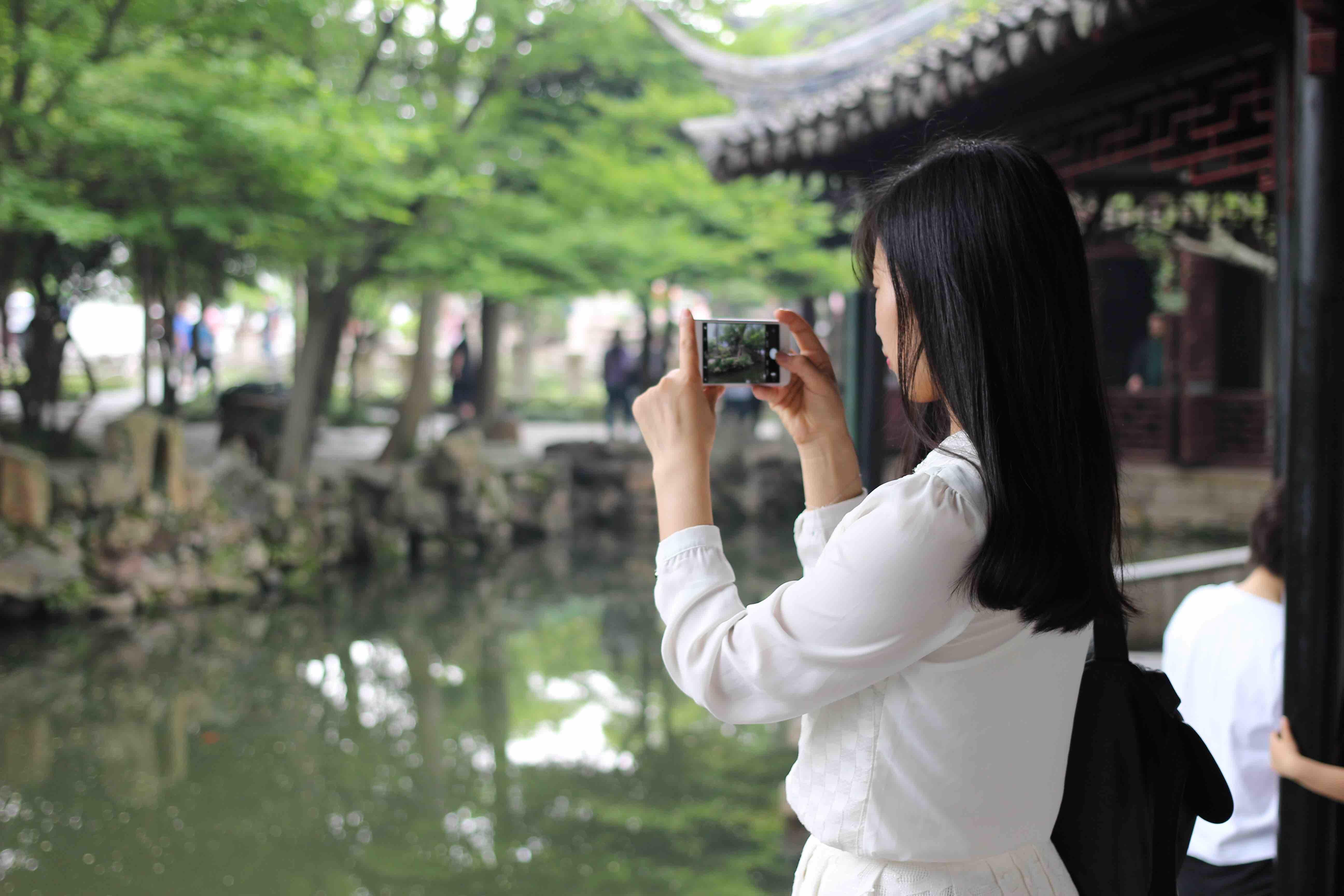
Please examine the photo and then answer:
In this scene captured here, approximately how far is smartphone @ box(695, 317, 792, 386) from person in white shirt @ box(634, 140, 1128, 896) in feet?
0.37

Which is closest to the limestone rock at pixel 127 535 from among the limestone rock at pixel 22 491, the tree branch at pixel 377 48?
the limestone rock at pixel 22 491

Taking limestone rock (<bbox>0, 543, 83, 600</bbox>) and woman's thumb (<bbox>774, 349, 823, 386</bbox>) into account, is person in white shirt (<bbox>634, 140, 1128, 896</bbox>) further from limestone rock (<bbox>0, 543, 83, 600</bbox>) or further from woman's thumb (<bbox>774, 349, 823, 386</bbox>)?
limestone rock (<bbox>0, 543, 83, 600</bbox>)

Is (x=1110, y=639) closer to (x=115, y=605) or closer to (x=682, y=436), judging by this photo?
(x=682, y=436)

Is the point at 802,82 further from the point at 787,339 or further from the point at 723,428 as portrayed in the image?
the point at 787,339

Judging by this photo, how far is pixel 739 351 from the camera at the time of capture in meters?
1.16

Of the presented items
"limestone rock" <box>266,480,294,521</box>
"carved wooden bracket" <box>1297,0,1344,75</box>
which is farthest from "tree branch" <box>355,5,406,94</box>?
"carved wooden bracket" <box>1297,0,1344,75</box>

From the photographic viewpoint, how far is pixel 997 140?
3.49ft

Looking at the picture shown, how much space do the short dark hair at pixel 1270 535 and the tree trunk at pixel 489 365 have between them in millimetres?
12462

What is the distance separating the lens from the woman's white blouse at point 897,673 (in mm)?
A: 941

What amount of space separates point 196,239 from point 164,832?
25.9ft

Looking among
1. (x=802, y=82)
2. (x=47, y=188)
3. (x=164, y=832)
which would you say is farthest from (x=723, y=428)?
(x=164, y=832)

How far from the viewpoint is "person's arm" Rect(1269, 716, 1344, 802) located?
5.72 feet

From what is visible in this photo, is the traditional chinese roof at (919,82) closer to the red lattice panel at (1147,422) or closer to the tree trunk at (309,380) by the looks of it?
the red lattice panel at (1147,422)

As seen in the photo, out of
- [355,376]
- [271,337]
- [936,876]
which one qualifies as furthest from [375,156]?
[271,337]
